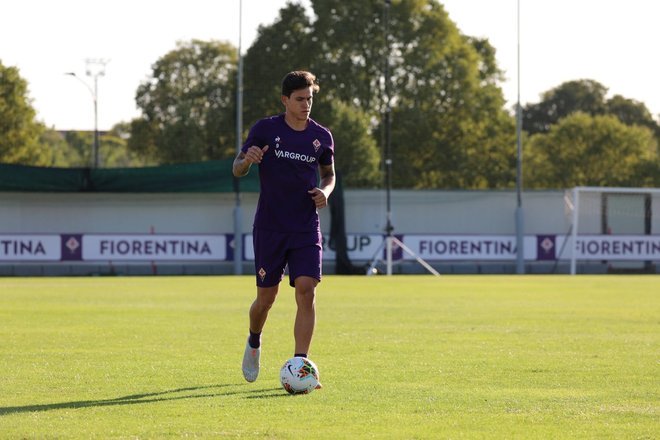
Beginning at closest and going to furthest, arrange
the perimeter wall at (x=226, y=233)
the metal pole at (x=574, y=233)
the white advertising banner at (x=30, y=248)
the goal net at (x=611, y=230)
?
the white advertising banner at (x=30, y=248) < the perimeter wall at (x=226, y=233) < the metal pole at (x=574, y=233) < the goal net at (x=611, y=230)

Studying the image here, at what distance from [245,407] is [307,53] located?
64185 mm

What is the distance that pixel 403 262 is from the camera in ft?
155

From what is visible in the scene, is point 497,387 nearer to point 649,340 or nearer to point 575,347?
point 575,347

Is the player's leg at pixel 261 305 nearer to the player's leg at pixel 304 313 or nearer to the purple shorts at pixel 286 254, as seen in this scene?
the purple shorts at pixel 286 254

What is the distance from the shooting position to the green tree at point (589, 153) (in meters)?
83.9

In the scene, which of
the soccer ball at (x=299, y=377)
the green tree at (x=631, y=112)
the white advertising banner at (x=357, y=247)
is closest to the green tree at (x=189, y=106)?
the white advertising banner at (x=357, y=247)

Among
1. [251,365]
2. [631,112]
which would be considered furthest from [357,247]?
[631,112]

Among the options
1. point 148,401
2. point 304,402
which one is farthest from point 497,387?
point 148,401

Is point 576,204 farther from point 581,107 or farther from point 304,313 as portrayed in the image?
point 581,107

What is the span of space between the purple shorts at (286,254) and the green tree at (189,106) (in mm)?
65824

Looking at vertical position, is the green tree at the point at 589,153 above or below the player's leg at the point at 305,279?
above

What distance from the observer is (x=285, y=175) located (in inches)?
386

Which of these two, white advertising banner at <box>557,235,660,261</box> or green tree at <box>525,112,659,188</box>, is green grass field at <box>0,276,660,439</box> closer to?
white advertising banner at <box>557,235,660,261</box>

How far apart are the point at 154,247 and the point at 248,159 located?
3692cm
